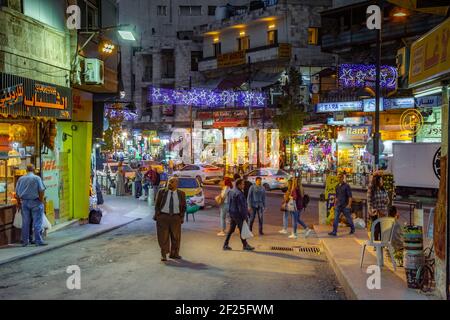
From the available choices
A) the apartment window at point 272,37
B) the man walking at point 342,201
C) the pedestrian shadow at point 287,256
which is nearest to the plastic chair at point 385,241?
the pedestrian shadow at point 287,256

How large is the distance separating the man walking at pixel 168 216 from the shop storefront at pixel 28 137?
4.16 metres

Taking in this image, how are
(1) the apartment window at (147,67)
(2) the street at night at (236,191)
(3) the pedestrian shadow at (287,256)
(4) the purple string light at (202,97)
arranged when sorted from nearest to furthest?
(2) the street at night at (236,191) < (3) the pedestrian shadow at (287,256) < (4) the purple string light at (202,97) < (1) the apartment window at (147,67)

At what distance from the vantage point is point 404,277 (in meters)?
9.64

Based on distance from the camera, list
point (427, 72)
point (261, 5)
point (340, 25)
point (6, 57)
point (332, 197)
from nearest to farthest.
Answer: point (427, 72) → point (6, 57) → point (332, 197) → point (340, 25) → point (261, 5)

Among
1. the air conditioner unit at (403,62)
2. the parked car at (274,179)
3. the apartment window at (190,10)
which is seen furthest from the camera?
the apartment window at (190,10)

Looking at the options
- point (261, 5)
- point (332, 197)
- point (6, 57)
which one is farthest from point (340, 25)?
point (6, 57)

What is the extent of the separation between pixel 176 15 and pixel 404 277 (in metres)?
58.8

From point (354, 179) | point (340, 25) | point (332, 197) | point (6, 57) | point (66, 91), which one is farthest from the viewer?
point (340, 25)

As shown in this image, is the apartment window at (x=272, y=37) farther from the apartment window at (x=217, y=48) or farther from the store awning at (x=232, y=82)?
the apartment window at (x=217, y=48)

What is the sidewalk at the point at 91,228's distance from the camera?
12.4 m

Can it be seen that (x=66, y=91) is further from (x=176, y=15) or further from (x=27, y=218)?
(x=176, y=15)

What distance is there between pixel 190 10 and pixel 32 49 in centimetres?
5302

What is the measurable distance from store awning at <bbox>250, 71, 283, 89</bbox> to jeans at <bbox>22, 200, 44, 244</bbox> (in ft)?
107

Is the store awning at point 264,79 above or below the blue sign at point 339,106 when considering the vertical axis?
above
